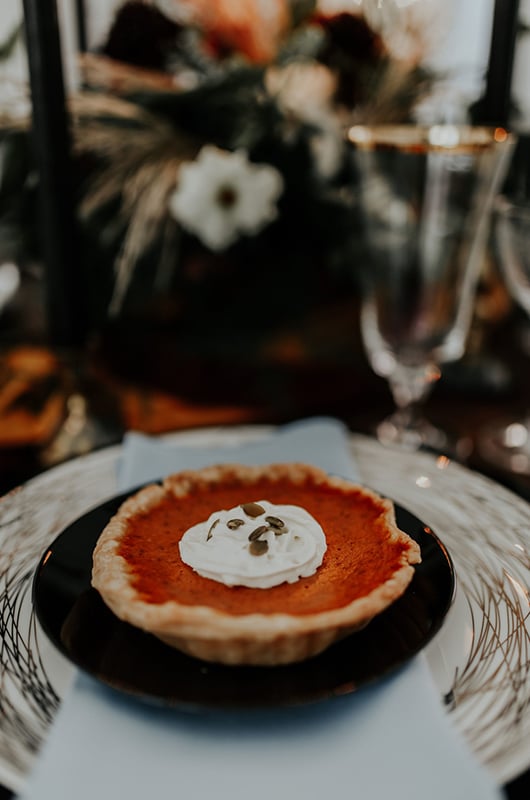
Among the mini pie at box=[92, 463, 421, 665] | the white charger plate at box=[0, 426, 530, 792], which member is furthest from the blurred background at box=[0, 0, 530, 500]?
the mini pie at box=[92, 463, 421, 665]

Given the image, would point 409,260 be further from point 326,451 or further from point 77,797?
point 77,797

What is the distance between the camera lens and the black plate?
1.29 ft

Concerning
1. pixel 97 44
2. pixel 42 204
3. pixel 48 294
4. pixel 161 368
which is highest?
pixel 97 44

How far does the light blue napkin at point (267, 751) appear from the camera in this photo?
1.16 feet

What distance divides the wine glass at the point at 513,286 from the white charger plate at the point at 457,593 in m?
0.26

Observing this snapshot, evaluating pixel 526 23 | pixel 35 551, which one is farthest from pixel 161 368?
pixel 526 23

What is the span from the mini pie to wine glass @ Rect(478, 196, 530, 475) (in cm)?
39

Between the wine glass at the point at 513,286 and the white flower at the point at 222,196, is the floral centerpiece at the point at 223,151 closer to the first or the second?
the white flower at the point at 222,196

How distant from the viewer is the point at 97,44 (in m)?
0.98

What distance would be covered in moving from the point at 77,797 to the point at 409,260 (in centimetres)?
63

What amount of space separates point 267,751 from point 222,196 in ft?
2.10

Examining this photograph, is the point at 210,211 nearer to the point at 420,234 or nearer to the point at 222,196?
the point at 222,196

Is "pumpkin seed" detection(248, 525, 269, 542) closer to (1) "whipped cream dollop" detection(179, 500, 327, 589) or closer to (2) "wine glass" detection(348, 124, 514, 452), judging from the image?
(1) "whipped cream dollop" detection(179, 500, 327, 589)

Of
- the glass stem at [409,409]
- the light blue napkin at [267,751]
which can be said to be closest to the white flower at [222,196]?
the glass stem at [409,409]
